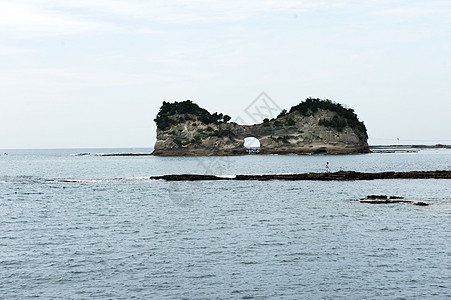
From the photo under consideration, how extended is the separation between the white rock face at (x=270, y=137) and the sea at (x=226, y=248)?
12518cm

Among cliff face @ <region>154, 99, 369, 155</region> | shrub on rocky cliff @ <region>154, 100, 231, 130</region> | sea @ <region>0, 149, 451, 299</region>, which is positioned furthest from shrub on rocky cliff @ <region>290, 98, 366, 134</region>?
sea @ <region>0, 149, 451, 299</region>

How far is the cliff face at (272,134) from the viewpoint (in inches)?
6914

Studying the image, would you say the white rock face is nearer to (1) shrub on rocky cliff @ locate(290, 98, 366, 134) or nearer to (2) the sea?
(1) shrub on rocky cliff @ locate(290, 98, 366, 134)

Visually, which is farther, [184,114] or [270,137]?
[184,114]

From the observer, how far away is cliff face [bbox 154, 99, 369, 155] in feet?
576

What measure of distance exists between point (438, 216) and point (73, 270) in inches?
1069

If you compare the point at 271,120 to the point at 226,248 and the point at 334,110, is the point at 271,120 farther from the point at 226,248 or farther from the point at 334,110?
the point at 226,248

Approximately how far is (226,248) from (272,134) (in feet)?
515

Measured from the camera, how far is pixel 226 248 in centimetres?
2758

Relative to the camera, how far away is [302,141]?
178625 mm

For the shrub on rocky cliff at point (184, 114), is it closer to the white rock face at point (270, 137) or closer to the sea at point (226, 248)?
the white rock face at point (270, 137)

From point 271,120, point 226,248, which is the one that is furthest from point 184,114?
point 226,248

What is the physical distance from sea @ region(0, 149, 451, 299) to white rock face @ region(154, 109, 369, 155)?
125m

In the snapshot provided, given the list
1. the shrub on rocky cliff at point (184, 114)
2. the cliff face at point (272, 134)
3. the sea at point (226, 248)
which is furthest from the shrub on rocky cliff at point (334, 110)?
the sea at point (226, 248)
